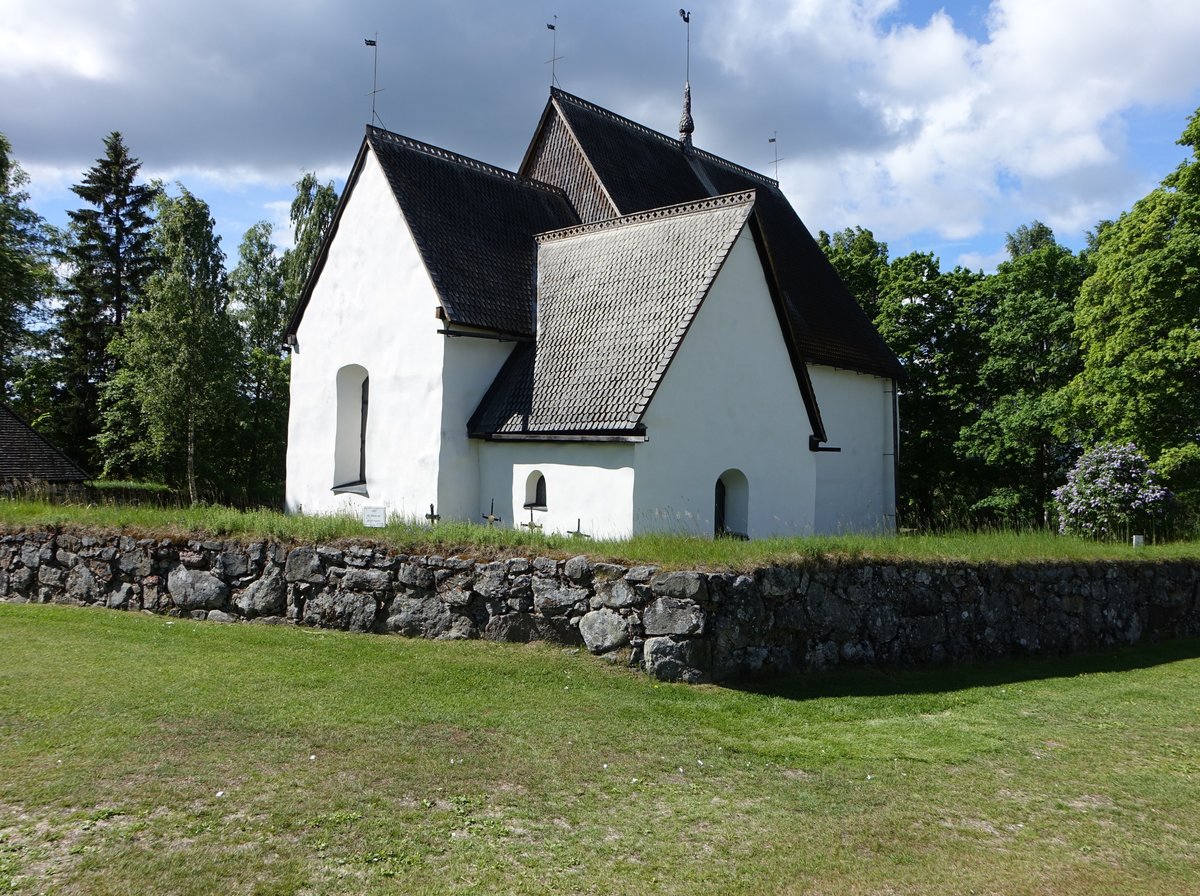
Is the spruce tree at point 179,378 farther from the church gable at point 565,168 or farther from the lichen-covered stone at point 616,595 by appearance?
the lichen-covered stone at point 616,595

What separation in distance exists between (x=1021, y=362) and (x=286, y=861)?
25741 mm

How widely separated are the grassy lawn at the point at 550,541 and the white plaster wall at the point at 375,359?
14.2 ft

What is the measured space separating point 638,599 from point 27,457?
2243 cm

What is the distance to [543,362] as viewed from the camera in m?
16.6

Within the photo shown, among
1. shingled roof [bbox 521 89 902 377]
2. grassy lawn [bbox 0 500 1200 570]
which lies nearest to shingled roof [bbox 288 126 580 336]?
shingled roof [bbox 521 89 902 377]

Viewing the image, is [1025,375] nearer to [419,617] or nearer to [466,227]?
[466,227]

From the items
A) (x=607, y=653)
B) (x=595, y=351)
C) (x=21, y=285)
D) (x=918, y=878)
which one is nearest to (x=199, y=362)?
(x=21, y=285)

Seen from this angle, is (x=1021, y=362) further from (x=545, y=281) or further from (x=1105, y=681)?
(x=1105, y=681)

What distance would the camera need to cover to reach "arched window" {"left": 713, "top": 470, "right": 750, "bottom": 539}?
16.0 m

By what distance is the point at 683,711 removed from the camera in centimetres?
831

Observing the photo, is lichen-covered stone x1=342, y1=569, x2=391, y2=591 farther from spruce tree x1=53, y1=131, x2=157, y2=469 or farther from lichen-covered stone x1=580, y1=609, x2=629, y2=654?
spruce tree x1=53, y1=131, x2=157, y2=469

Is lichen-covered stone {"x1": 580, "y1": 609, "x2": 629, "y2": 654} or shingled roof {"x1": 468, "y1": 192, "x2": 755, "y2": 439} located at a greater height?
shingled roof {"x1": 468, "y1": 192, "x2": 755, "y2": 439}

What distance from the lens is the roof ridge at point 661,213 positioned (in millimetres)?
16062

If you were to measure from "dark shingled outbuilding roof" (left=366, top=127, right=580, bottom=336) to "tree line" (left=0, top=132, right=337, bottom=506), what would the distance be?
1378cm
